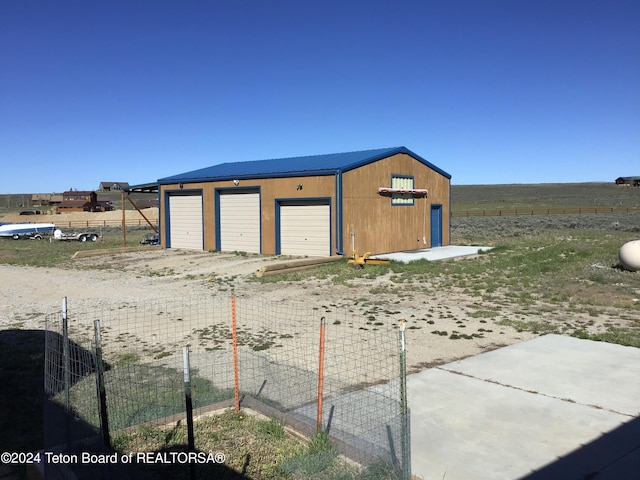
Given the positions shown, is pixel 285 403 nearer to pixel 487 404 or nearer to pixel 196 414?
pixel 196 414

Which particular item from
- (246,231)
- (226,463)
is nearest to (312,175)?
(246,231)

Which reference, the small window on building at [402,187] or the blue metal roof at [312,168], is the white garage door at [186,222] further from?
the small window on building at [402,187]

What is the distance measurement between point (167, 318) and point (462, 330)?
588 cm

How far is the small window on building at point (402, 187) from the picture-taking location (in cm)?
2339

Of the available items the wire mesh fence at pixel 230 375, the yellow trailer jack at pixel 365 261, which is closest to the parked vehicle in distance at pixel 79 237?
the yellow trailer jack at pixel 365 261

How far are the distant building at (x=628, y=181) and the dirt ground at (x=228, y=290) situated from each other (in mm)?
134751

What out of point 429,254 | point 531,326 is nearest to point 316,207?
point 429,254

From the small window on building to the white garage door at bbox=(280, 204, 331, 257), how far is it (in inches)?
156

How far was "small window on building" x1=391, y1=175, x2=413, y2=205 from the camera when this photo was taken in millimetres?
23391

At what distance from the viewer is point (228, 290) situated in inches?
570

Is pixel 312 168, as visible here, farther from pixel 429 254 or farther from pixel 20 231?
pixel 20 231

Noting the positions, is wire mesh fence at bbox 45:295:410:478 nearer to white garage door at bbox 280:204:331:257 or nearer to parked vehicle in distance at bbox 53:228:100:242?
white garage door at bbox 280:204:331:257

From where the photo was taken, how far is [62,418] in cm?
428

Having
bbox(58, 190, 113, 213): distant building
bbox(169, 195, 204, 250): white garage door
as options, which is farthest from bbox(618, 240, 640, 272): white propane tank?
bbox(58, 190, 113, 213): distant building
